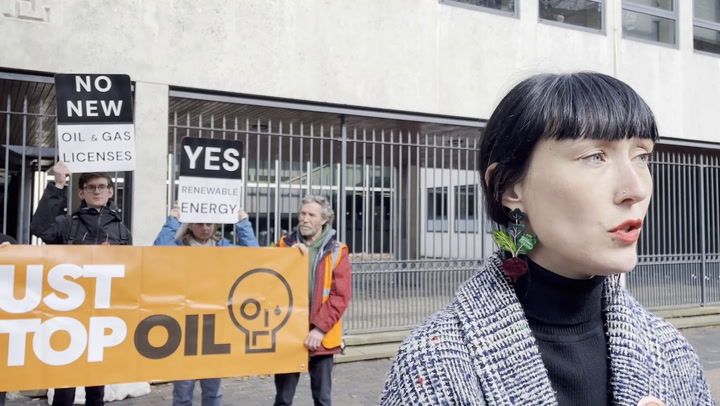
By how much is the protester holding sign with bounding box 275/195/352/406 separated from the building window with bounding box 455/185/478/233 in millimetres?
4422

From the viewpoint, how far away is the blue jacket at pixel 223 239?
16.5ft

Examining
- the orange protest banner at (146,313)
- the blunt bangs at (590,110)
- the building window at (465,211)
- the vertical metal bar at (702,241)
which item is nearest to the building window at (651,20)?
the vertical metal bar at (702,241)

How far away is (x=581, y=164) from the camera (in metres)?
1.15

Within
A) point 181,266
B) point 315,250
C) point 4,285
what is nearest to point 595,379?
point 315,250

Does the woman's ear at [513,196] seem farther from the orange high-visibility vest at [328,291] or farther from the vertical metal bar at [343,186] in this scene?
the vertical metal bar at [343,186]

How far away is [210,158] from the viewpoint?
5.10m

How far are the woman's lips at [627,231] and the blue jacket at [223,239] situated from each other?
13.6 ft

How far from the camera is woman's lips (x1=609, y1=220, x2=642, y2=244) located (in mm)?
1109

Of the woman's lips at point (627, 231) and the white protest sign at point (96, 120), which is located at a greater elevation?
the white protest sign at point (96, 120)

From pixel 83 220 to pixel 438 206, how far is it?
544cm

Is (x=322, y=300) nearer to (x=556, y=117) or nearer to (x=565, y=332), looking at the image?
(x=565, y=332)

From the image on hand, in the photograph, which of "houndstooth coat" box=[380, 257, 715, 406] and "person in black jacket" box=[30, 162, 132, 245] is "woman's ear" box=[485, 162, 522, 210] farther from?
"person in black jacket" box=[30, 162, 132, 245]

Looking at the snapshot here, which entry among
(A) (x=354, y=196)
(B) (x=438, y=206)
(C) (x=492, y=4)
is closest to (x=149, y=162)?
(A) (x=354, y=196)

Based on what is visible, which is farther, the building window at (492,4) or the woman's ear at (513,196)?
the building window at (492,4)
